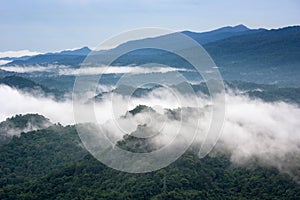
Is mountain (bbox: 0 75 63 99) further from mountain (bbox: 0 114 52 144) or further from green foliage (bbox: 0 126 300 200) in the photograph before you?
green foliage (bbox: 0 126 300 200)

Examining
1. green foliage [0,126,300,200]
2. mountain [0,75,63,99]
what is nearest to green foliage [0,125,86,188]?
green foliage [0,126,300,200]

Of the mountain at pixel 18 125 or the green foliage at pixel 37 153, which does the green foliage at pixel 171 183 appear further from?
the mountain at pixel 18 125

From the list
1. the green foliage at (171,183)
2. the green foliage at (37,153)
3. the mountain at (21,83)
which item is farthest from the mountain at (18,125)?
the mountain at (21,83)

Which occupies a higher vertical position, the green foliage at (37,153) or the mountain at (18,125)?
the mountain at (18,125)

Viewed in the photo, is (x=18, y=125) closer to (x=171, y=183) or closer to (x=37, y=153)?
(x=37, y=153)

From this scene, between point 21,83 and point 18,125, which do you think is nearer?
point 18,125

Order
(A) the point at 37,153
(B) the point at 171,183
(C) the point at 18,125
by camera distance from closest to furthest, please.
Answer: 1. (B) the point at 171,183
2. (A) the point at 37,153
3. (C) the point at 18,125

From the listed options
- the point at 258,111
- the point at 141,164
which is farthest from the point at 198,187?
the point at 258,111

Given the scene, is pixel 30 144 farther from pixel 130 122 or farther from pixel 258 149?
pixel 258 149

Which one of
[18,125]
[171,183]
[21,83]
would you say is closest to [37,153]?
[18,125]

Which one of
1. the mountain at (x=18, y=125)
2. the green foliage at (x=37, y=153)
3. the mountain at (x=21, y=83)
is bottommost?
the green foliage at (x=37, y=153)

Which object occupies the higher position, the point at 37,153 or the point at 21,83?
the point at 21,83
